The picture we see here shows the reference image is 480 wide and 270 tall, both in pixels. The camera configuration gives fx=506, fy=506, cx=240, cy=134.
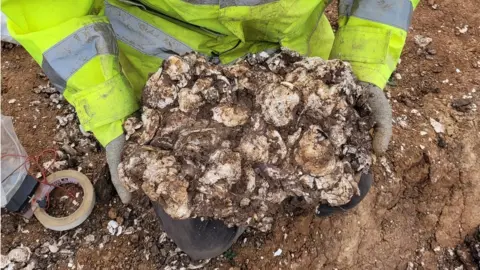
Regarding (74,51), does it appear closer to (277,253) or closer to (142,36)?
(142,36)

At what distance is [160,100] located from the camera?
64.8 inches

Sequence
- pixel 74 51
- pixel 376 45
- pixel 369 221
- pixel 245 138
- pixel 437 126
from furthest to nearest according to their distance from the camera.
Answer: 1. pixel 437 126
2. pixel 369 221
3. pixel 376 45
4. pixel 74 51
5. pixel 245 138

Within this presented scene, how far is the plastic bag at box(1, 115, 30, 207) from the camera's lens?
83.1 inches

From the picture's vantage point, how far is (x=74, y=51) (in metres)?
1.79

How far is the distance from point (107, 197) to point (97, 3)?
0.82 meters

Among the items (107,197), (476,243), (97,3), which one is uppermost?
(97,3)

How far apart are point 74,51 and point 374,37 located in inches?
44.0

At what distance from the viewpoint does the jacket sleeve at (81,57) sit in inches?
69.5

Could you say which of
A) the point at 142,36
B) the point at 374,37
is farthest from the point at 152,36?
the point at 374,37

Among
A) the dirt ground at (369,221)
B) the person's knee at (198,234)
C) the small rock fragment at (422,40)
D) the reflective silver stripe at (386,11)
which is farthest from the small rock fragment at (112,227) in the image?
the small rock fragment at (422,40)

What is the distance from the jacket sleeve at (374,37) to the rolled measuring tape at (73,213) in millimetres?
1187

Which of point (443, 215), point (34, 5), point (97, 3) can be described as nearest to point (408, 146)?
point (443, 215)

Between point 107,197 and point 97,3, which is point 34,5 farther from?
point 107,197

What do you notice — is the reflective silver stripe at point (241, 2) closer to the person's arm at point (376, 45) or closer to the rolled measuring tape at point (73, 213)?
the person's arm at point (376, 45)
